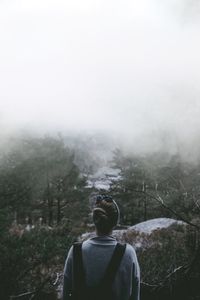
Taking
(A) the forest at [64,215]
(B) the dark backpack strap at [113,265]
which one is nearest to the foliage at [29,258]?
(A) the forest at [64,215]

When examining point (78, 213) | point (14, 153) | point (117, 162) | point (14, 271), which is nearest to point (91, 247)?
point (14, 271)

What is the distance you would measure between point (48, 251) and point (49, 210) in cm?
1955

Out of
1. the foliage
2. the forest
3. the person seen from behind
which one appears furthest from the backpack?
the foliage

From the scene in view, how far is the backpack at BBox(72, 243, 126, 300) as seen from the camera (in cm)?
214

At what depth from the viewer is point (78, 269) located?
222cm

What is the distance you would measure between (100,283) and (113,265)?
120 mm

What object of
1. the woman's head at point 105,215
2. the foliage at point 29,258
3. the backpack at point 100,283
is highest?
the woman's head at point 105,215

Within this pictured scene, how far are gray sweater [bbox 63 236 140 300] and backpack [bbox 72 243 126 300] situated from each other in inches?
0.9

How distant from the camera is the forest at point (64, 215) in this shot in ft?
18.1

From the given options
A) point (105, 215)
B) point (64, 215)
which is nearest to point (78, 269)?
point (105, 215)

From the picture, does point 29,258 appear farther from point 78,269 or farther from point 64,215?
point 64,215

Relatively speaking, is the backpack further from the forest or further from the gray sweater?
the forest

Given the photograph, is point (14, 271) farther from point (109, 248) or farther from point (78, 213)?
point (78, 213)

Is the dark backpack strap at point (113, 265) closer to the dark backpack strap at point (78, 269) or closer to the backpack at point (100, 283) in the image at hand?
the backpack at point (100, 283)
